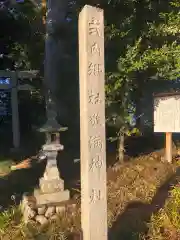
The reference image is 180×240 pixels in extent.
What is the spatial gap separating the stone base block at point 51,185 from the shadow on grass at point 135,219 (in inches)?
47.5

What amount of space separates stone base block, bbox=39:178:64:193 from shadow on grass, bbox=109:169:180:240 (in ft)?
3.96

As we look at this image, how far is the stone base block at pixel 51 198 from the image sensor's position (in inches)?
237

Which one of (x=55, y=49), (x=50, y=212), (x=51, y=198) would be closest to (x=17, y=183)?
(x=51, y=198)

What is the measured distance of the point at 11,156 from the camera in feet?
38.3

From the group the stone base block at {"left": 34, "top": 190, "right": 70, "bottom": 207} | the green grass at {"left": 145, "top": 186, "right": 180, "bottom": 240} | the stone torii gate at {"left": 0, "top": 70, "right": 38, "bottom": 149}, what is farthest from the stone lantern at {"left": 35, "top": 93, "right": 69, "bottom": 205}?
the stone torii gate at {"left": 0, "top": 70, "right": 38, "bottom": 149}

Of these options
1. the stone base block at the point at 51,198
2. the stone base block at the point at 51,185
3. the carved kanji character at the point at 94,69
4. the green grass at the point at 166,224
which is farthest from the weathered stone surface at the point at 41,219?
the carved kanji character at the point at 94,69

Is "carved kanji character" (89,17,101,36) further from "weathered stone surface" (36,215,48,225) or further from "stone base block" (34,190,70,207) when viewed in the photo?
"weathered stone surface" (36,215,48,225)

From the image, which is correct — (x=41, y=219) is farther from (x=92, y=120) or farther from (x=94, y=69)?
(x=94, y=69)

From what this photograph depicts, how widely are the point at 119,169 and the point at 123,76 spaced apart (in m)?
2.15

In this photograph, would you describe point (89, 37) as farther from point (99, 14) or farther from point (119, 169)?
point (119, 169)

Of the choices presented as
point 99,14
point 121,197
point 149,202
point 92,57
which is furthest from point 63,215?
point 99,14

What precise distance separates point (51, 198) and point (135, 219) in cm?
151

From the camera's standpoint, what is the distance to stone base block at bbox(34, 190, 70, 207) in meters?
6.01

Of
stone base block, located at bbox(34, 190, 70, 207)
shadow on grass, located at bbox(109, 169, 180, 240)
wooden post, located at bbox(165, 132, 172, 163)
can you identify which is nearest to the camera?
shadow on grass, located at bbox(109, 169, 180, 240)
